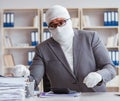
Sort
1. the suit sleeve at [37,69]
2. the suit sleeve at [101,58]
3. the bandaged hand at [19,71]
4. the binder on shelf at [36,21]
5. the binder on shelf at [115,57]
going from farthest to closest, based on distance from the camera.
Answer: the binder on shelf at [36,21] < the binder on shelf at [115,57] < the suit sleeve at [37,69] < the suit sleeve at [101,58] < the bandaged hand at [19,71]

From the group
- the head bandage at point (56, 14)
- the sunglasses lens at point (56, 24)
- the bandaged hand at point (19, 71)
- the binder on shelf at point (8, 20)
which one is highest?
the head bandage at point (56, 14)

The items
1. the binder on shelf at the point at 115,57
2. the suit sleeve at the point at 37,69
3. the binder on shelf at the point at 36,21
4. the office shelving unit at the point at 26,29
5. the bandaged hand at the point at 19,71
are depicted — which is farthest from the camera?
the office shelving unit at the point at 26,29

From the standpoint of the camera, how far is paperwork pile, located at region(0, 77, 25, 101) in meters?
1.55

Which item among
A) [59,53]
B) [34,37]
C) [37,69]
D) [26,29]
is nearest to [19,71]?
[37,69]

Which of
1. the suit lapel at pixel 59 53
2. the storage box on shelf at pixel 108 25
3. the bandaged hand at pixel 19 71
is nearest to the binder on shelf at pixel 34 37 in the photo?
the storage box on shelf at pixel 108 25

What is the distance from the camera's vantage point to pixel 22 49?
5.36 meters

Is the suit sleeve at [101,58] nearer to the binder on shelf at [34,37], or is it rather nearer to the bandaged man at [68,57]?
the bandaged man at [68,57]

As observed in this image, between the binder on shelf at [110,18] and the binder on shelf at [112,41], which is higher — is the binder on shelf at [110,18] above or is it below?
above

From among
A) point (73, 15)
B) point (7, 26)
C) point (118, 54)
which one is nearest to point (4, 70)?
point (7, 26)

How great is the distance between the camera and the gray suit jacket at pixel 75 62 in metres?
2.16

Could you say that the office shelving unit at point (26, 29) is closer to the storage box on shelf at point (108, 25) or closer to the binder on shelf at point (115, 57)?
the storage box on shelf at point (108, 25)

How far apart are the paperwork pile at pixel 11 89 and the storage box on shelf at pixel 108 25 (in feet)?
11.7

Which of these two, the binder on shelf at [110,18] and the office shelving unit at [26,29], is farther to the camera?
the office shelving unit at [26,29]

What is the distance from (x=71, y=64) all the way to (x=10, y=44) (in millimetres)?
3160
